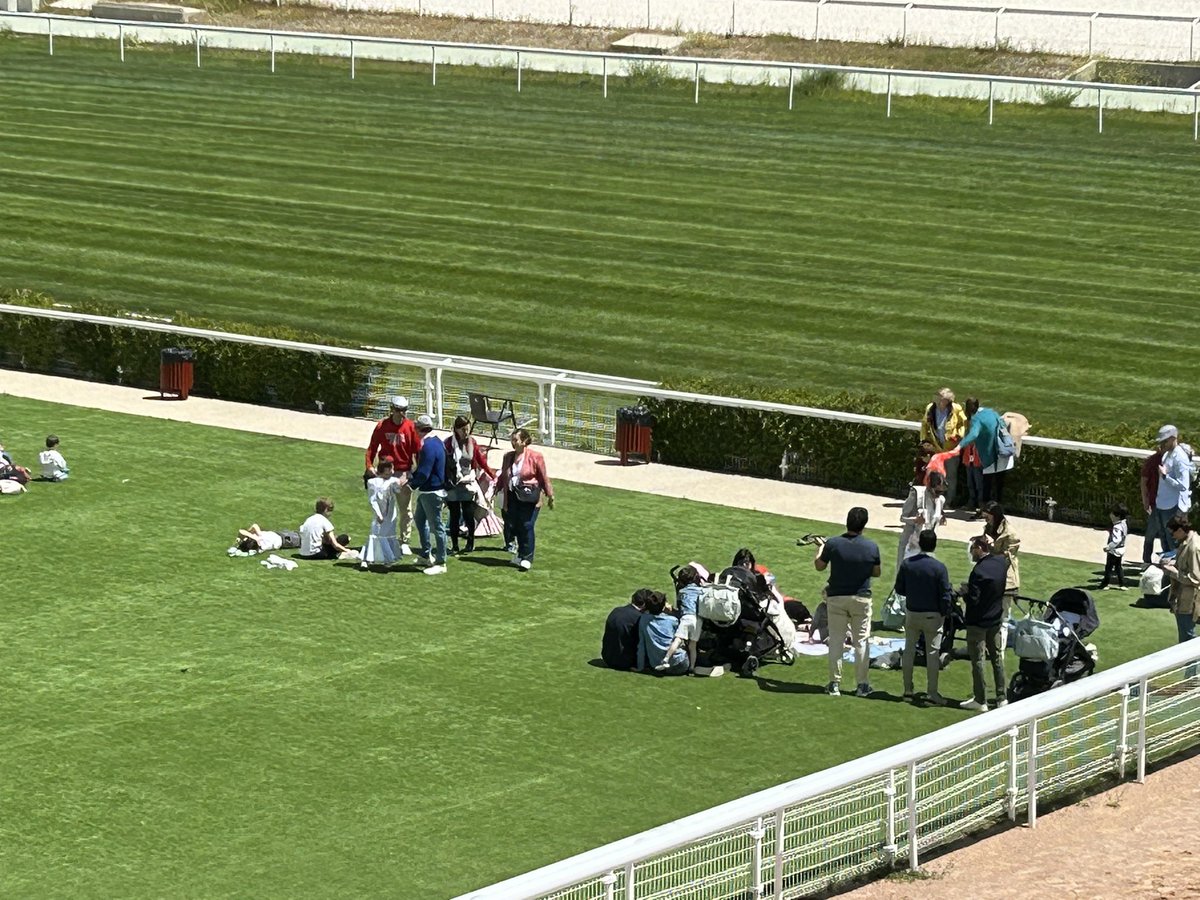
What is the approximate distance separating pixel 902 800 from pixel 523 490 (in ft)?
20.5

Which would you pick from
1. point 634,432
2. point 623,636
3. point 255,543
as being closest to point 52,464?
point 255,543

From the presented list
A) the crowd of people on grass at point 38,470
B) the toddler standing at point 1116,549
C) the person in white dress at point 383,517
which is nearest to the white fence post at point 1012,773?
the toddler standing at point 1116,549

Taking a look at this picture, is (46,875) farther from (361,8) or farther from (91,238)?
(361,8)

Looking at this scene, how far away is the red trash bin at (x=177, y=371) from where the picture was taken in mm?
25625

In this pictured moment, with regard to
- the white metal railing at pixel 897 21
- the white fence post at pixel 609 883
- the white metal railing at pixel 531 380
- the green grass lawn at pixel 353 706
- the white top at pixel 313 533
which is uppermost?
the white metal railing at pixel 897 21

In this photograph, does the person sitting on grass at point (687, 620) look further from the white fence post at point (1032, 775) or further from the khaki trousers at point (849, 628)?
the white fence post at point (1032, 775)

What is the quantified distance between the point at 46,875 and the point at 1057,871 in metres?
5.70

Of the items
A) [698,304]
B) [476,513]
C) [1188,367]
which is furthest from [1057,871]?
[698,304]

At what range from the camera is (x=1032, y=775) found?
43.4 ft

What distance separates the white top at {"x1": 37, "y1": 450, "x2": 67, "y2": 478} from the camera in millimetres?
21172

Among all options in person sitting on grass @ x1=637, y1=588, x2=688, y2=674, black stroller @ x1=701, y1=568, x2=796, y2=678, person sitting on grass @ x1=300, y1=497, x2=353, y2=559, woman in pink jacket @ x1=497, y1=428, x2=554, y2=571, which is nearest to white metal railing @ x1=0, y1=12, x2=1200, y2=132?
woman in pink jacket @ x1=497, y1=428, x2=554, y2=571

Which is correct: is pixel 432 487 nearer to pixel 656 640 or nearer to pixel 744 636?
pixel 656 640

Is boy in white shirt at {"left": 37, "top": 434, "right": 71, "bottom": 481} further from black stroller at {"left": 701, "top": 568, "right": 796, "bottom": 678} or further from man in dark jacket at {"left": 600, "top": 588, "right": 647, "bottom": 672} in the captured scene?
black stroller at {"left": 701, "top": 568, "right": 796, "bottom": 678}

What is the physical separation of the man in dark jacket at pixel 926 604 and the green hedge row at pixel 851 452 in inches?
232
